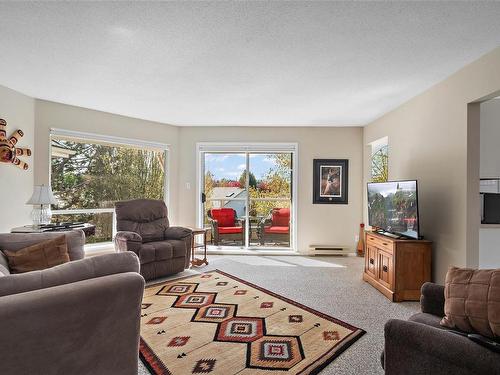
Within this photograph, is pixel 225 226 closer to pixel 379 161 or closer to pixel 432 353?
pixel 379 161

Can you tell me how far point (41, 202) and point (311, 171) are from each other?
4283 millimetres

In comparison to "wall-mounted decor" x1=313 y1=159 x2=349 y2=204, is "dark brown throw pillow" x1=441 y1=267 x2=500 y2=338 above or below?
below

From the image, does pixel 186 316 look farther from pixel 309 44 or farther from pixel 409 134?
pixel 409 134

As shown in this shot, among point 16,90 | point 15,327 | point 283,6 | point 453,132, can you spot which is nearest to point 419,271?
point 453,132

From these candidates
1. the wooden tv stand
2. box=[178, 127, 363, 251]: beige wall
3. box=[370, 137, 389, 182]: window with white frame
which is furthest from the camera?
box=[178, 127, 363, 251]: beige wall

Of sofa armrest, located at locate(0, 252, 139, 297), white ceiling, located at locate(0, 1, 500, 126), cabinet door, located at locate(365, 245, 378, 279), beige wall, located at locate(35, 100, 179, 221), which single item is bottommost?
cabinet door, located at locate(365, 245, 378, 279)

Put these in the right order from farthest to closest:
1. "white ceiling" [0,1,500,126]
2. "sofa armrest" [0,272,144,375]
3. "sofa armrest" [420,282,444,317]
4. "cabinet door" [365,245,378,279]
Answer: "cabinet door" [365,245,378,279] < "white ceiling" [0,1,500,126] < "sofa armrest" [420,282,444,317] < "sofa armrest" [0,272,144,375]

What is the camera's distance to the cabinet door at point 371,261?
11.7 ft

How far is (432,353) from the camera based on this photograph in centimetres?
121

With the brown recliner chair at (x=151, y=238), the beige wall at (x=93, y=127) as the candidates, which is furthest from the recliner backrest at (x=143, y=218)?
the beige wall at (x=93, y=127)

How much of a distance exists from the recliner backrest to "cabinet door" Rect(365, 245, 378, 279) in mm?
3038

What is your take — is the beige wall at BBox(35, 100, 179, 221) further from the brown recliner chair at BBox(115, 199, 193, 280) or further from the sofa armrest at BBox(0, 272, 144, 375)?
the sofa armrest at BBox(0, 272, 144, 375)

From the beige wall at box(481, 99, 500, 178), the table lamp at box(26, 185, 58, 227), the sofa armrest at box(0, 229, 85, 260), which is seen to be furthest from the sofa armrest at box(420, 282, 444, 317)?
the table lamp at box(26, 185, 58, 227)

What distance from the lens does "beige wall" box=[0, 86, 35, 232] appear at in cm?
346
